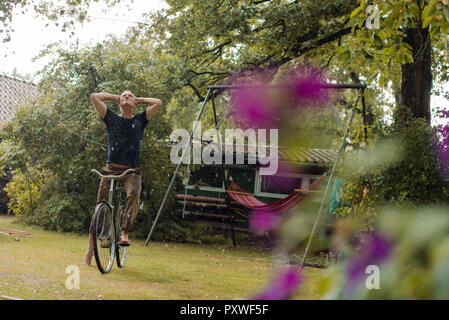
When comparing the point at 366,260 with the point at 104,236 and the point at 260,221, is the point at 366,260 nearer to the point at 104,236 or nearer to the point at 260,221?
the point at 104,236

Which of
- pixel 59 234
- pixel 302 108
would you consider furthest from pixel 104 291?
pixel 302 108

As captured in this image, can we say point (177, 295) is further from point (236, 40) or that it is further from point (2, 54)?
point (236, 40)

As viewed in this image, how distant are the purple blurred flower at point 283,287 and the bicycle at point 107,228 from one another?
3105 millimetres

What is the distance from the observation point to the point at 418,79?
7203 mm

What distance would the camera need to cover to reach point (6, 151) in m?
9.00

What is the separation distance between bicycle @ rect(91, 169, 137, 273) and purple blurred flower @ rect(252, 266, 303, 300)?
3105 mm

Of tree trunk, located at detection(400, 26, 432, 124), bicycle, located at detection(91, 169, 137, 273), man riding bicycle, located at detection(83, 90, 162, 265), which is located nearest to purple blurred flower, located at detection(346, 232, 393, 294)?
bicycle, located at detection(91, 169, 137, 273)

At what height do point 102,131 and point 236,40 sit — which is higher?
point 236,40

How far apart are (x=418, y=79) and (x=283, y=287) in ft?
23.8

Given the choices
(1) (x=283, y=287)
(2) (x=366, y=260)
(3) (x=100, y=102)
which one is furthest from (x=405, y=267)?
(3) (x=100, y=102)

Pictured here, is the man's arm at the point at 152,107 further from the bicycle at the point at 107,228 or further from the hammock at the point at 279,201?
the hammock at the point at 279,201

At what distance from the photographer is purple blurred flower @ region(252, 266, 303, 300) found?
0.70 meters
